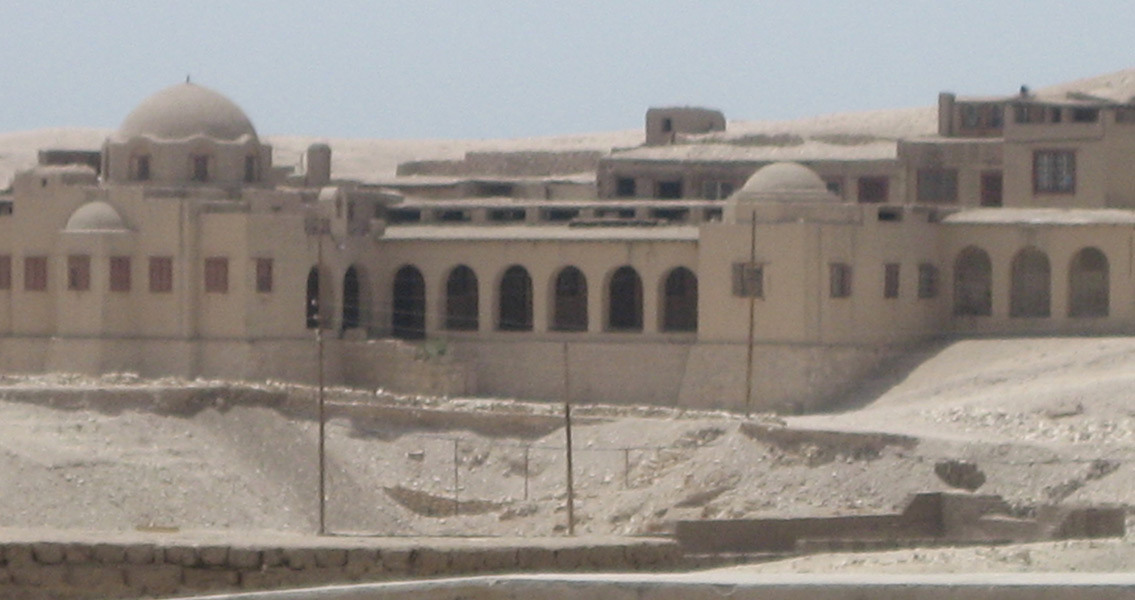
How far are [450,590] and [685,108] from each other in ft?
180

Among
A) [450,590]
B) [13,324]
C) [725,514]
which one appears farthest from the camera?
[13,324]

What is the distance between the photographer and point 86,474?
43.8 metres

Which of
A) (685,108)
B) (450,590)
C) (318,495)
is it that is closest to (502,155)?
(685,108)

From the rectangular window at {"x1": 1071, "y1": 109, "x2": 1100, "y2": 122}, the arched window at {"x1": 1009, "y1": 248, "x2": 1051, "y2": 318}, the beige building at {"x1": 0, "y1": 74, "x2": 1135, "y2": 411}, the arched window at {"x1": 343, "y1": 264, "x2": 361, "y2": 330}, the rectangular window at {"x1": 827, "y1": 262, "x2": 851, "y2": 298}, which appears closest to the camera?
the rectangular window at {"x1": 827, "y1": 262, "x2": 851, "y2": 298}

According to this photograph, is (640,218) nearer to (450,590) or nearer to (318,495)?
(318,495)

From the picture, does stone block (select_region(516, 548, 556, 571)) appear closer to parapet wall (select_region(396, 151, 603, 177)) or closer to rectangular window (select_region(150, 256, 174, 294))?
rectangular window (select_region(150, 256, 174, 294))

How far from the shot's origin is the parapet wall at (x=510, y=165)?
216 feet

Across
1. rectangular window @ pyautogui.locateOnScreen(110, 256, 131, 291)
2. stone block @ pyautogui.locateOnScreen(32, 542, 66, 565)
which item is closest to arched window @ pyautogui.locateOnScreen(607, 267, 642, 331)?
rectangular window @ pyautogui.locateOnScreen(110, 256, 131, 291)

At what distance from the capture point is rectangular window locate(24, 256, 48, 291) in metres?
54.8

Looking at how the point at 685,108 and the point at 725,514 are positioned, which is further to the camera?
the point at 685,108

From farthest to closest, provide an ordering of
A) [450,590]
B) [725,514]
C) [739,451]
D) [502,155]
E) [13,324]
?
1. [502,155]
2. [13,324]
3. [739,451]
4. [725,514]
5. [450,590]

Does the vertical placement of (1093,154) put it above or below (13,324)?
above

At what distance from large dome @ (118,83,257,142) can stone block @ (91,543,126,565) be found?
34.9m

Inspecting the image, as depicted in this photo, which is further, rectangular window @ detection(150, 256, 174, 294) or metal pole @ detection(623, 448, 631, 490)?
rectangular window @ detection(150, 256, 174, 294)
